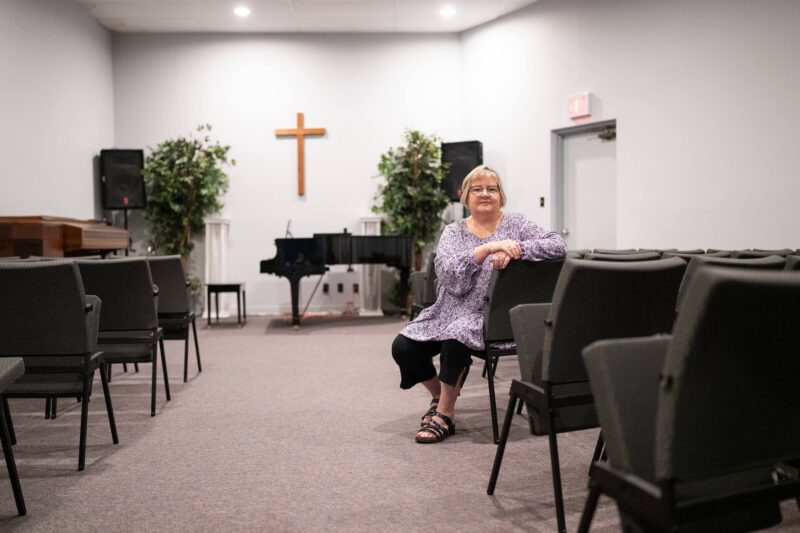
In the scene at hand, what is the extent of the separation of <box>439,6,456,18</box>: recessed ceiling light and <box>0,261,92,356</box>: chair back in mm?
6408

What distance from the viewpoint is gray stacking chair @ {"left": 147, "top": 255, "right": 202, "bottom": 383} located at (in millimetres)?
4061

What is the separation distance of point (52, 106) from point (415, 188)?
4.17 m

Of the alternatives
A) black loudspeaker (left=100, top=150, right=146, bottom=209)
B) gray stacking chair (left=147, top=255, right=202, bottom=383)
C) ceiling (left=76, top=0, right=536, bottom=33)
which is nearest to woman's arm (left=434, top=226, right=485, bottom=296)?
gray stacking chair (left=147, top=255, right=202, bottom=383)

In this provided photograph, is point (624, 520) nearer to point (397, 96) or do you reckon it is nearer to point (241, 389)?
point (241, 389)

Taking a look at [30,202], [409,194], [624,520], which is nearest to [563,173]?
[409,194]

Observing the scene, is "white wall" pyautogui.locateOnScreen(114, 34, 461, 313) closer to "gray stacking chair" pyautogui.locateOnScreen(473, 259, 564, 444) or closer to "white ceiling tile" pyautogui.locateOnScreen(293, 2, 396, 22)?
"white ceiling tile" pyautogui.locateOnScreen(293, 2, 396, 22)

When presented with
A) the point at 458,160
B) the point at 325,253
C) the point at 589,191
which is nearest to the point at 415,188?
the point at 458,160

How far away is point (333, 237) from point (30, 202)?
10.1 feet

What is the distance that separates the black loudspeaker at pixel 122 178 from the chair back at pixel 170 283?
4.38m

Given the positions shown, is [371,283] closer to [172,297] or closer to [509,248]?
[172,297]

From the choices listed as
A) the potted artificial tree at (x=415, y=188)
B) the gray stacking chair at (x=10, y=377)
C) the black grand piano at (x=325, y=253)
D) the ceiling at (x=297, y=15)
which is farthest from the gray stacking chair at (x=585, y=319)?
the ceiling at (x=297, y=15)

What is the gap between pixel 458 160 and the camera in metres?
8.04

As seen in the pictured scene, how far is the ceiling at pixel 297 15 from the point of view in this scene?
295 inches

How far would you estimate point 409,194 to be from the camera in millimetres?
7953
